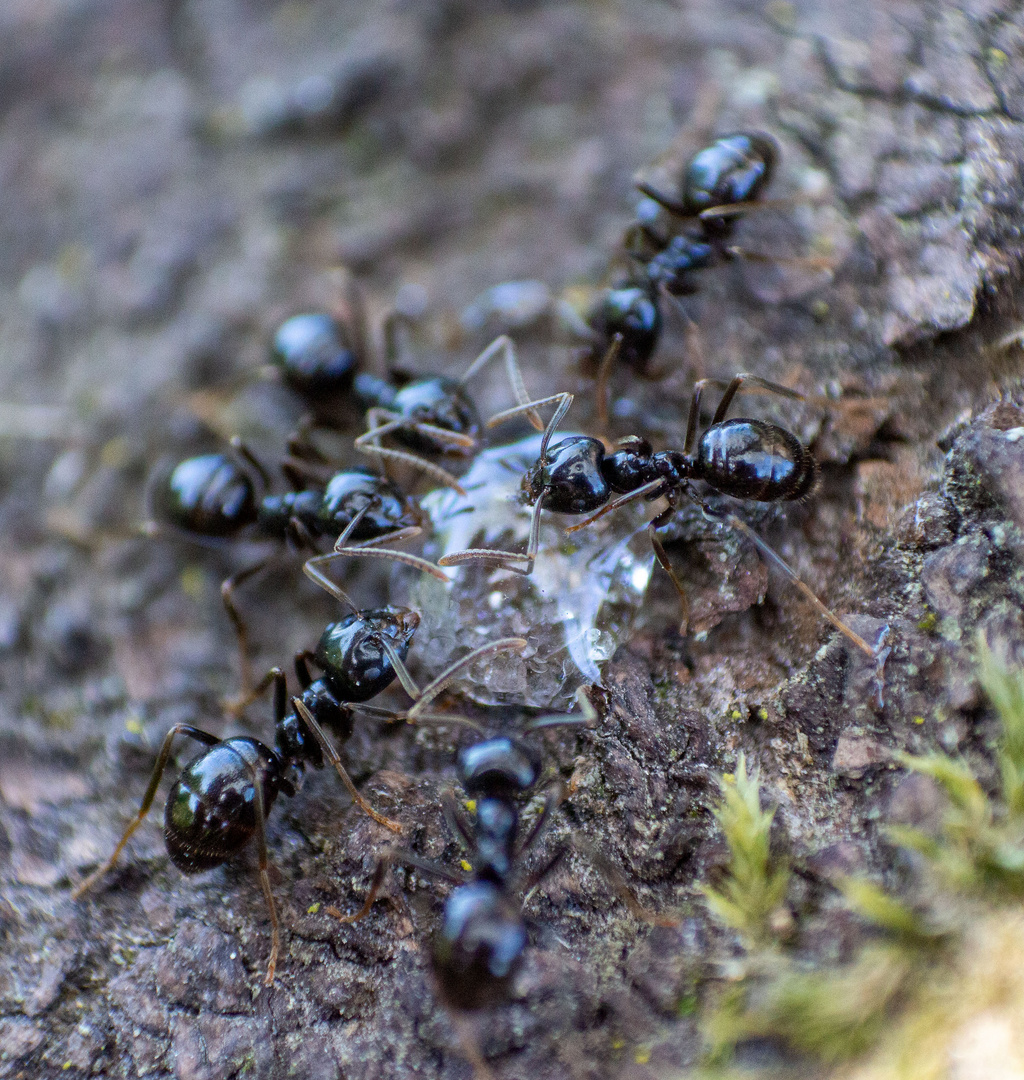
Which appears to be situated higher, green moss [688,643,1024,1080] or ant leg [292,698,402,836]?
green moss [688,643,1024,1080]

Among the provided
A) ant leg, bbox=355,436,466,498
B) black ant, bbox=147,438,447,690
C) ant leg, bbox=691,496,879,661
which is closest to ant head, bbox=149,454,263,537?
black ant, bbox=147,438,447,690

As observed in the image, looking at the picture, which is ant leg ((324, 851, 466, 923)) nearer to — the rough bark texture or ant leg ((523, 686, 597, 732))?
the rough bark texture

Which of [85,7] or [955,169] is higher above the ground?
[85,7]

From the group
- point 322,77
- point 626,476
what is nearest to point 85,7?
point 322,77

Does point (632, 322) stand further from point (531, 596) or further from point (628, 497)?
point (531, 596)

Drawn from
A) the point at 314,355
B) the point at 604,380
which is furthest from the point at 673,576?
the point at 314,355

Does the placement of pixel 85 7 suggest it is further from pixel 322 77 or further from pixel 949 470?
pixel 949 470

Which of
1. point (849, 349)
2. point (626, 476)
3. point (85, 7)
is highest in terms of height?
point (85, 7)
